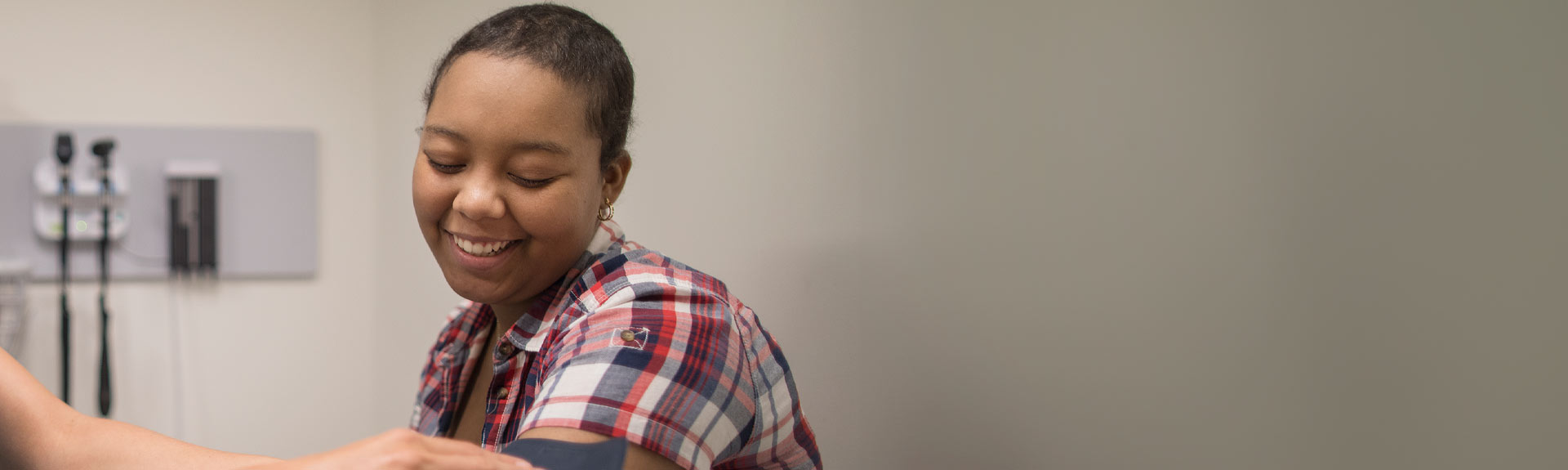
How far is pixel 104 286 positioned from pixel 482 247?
173 cm

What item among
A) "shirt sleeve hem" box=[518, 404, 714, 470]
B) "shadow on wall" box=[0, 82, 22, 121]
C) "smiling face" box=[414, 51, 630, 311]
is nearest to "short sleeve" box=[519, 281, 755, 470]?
"shirt sleeve hem" box=[518, 404, 714, 470]

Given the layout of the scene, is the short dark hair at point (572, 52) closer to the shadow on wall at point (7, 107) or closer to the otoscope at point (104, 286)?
the otoscope at point (104, 286)

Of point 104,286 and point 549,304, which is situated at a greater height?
point 549,304

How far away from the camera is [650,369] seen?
67 cm

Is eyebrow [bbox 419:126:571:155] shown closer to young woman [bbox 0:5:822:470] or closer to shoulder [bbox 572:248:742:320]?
young woman [bbox 0:5:822:470]

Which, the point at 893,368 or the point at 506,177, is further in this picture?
the point at 893,368

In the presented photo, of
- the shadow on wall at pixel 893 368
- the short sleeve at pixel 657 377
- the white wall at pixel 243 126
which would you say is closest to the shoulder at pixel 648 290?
the short sleeve at pixel 657 377

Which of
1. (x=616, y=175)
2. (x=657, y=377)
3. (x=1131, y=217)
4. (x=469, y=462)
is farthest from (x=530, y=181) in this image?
(x=1131, y=217)

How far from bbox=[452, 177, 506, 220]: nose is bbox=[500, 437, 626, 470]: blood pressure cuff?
8.3 inches

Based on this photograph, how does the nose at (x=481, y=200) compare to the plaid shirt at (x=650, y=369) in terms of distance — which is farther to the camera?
the nose at (x=481, y=200)

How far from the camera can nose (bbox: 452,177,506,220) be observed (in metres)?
0.78

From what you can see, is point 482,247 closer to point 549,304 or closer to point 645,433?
point 549,304

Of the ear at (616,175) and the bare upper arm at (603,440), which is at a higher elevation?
the ear at (616,175)

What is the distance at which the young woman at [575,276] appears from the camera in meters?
0.67
